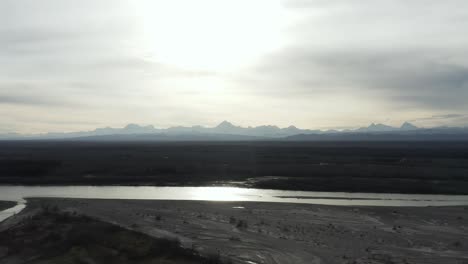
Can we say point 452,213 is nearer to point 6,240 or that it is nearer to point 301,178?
point 301,178

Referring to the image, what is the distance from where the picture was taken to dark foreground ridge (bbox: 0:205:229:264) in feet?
81.1

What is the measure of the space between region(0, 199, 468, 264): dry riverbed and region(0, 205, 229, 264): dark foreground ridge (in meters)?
1.72

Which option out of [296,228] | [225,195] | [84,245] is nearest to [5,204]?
[84,245]

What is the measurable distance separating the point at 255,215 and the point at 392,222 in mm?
12082

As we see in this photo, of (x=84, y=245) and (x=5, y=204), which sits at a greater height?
(x=84, y=245)

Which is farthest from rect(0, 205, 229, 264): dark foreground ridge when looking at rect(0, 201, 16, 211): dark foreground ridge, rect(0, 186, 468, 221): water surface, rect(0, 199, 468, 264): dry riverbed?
rect(0, 186, 468, 221): water surface

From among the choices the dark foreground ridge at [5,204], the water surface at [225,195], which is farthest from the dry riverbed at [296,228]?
the water surface at [225,195]

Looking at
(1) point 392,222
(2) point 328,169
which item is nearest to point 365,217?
(1) point 392,222

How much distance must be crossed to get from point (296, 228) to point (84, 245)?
1606cm

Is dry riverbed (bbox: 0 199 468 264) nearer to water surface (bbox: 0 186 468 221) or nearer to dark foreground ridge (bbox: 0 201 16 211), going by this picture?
dark foreground ridge (bbox: 0 201 16 211)

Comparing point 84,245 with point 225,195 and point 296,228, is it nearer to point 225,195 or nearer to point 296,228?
point 296,228

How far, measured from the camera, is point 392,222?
116 ft

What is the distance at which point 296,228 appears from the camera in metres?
32.7

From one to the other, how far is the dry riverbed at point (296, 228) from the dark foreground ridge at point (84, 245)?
1.72 metres
